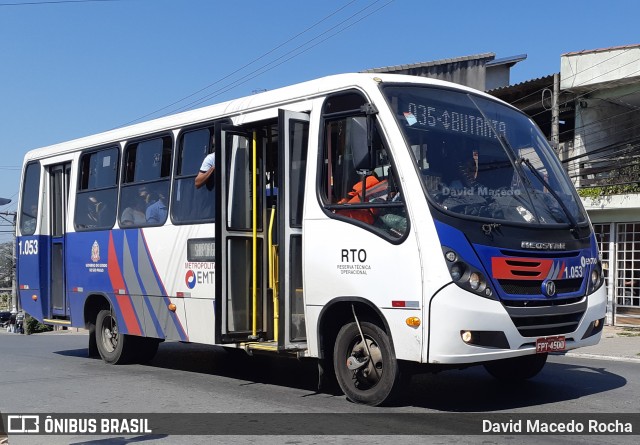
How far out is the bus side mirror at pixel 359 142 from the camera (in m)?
7.85

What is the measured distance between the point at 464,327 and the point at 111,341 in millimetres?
6835

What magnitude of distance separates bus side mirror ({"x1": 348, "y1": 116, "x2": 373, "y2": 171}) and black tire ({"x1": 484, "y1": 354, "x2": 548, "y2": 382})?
2779mm

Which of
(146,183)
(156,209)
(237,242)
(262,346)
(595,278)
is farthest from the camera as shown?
(146,183)

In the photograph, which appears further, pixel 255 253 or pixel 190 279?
pixel 190 279

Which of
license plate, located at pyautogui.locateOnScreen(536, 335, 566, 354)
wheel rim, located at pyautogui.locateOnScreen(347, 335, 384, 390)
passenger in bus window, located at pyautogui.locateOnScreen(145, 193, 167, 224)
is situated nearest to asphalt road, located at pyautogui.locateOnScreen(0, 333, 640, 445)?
wheel rim, located at pyautogui.locateOnScreen(347, 335, 384, 390)

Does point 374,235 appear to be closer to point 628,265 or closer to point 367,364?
point 367,364

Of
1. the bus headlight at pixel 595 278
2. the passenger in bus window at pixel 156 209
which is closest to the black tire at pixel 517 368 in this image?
the bus headlight at pixel 595 278

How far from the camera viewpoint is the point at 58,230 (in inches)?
527

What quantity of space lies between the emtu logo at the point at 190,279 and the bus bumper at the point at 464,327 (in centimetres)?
380

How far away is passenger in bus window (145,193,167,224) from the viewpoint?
1077 centimetres

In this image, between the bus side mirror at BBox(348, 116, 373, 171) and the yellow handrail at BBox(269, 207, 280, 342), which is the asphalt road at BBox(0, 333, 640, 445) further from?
the bus side mirror at BBox(348, 116, 373, 171)

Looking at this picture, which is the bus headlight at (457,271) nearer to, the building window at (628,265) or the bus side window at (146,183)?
the bus side window at (146,183)

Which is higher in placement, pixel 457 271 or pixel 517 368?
pixel 457 271

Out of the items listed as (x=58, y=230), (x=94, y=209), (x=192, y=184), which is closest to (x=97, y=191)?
(x=94, y=209)
